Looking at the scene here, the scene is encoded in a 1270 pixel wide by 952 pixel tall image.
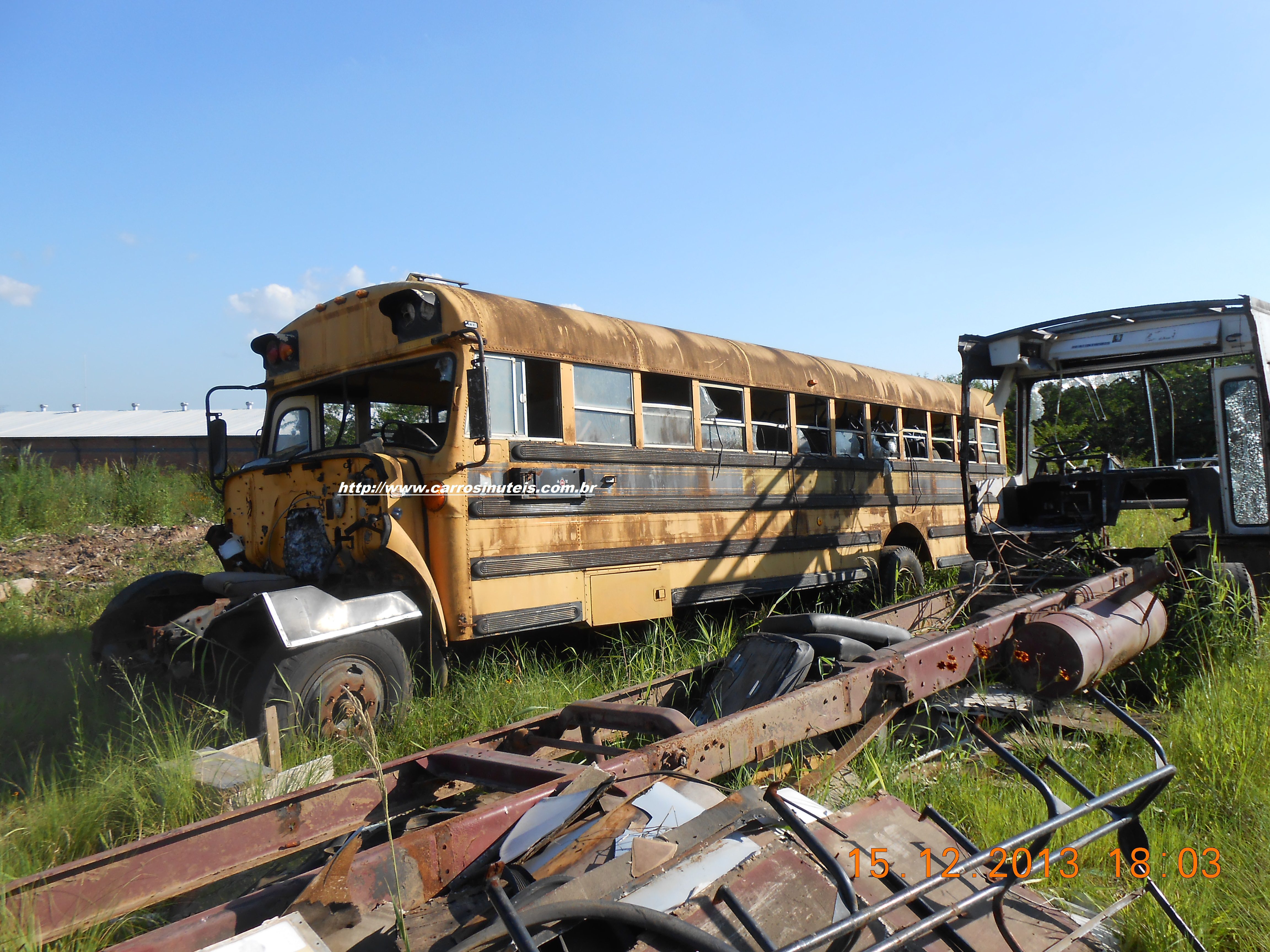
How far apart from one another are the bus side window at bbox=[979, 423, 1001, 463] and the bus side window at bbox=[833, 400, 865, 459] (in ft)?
7.77

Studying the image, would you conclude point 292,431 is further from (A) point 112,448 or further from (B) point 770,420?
(A) point 112,448

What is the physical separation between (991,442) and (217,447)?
27.5 ft

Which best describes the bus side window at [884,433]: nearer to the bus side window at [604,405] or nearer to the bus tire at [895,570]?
the bus tire at [895,570]

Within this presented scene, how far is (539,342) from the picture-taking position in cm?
533

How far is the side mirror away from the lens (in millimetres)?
5891

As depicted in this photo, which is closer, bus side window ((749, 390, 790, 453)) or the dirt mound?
bus side window ((749, 390, 790, 453))

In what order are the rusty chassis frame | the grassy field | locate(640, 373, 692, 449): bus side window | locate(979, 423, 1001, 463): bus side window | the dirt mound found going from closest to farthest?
the rusty chassis frame
the grassy field
locate(640, 373, 692, 449): bus side window
the dirt mound
locate(979, 423, 1001, 463): bus side window

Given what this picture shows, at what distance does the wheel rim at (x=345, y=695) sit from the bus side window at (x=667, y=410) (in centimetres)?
252

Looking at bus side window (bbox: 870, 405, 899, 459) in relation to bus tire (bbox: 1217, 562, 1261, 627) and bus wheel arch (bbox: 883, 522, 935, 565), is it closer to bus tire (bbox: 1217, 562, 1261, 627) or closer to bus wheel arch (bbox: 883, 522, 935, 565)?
bus wheel arch (bbox: 883, 522, 935, 565)

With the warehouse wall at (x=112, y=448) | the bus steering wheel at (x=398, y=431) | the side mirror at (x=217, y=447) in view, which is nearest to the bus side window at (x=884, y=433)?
the bus steering wheel at (x=398, y=431)

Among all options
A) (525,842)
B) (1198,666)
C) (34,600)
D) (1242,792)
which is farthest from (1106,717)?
(34,600)

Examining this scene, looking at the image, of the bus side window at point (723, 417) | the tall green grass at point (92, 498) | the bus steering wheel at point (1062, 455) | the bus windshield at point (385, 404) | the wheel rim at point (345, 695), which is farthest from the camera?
the tall green grass at point (92, 498)

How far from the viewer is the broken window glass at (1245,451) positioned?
5.78 metres

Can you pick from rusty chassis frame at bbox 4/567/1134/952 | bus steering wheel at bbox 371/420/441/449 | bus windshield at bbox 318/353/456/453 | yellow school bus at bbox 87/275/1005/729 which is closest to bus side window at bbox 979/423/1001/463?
yellow school bus at bbox 87/275/1005/729
